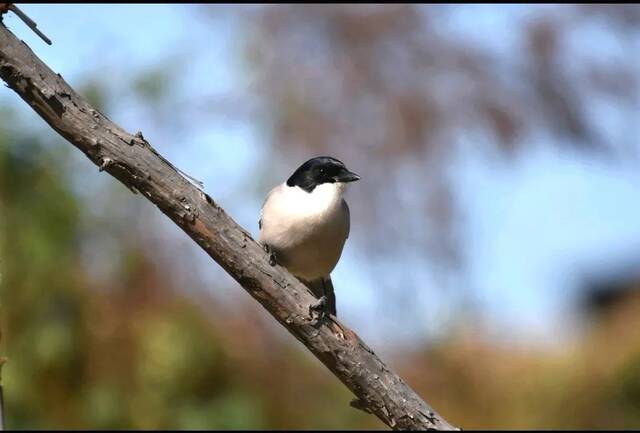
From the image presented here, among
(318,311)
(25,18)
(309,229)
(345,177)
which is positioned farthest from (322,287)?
(25,18)

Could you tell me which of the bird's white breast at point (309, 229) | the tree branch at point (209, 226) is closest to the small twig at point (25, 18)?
the tree branch at point (209, 226)

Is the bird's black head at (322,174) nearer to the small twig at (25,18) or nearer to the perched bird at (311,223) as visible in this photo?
the perched bird at (311,223)

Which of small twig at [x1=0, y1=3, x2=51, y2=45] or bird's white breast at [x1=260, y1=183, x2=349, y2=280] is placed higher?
bird's white breast at [x1=260, y1=183, x2=349, y2=280]

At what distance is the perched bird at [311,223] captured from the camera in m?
3.67

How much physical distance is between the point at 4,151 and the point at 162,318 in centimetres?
152

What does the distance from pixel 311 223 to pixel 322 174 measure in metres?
0.27

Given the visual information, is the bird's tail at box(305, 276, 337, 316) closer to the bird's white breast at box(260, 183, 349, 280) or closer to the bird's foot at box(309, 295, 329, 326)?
the bird's white breast at box(260, 183, 349, 280)

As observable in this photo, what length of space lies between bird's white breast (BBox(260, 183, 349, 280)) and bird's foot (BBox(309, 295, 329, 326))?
0.83m

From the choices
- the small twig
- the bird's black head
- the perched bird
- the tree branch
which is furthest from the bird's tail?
the small twig

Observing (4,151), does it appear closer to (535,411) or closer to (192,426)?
(192,426)

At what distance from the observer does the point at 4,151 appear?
6.12 metres

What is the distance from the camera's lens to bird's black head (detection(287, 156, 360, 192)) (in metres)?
3.83

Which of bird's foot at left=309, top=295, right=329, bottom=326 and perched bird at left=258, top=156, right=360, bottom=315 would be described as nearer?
bird's foot at left=309, top=295, right=329, bottom=326

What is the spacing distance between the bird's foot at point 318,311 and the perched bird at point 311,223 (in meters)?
0.81
